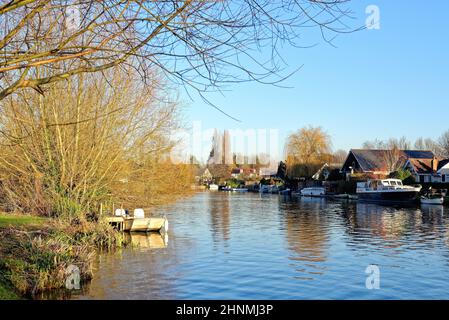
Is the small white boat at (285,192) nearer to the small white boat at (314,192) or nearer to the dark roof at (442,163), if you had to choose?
the small white boat at (314,192)

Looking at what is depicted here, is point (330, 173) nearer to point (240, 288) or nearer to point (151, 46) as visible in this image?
A: point (240, 288)

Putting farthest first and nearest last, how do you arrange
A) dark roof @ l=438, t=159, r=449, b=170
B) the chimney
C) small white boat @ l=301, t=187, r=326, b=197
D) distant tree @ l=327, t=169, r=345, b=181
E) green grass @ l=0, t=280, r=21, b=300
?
1. distant tree @ l=327, t=169, r=345, b=181
2. small white boat @ l=301, t=187, r=326, b=197
3. the chimney
4. dark roof @ l=438, t=159, r=449, b=170
5. green grass @ l=0, t=280, r=21, b=300

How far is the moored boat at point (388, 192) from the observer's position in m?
51.3

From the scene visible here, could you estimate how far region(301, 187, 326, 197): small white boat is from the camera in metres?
73.6

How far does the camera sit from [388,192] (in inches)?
2089

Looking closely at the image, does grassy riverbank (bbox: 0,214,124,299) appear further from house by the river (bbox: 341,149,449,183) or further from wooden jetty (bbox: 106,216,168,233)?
house by the river (bbox: 341,149,449,183)

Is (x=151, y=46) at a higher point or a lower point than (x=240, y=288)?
higher

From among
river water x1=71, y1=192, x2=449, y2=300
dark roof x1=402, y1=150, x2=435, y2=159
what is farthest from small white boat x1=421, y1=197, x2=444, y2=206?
dark roof x1=402, y1=150, x2=435, y2=159

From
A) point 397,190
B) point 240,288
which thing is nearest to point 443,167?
point 397,190

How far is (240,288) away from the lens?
13.3 metres

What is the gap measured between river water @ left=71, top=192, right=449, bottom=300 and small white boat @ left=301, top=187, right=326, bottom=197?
148ft

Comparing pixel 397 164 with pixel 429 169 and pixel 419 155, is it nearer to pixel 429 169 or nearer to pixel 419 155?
pixel 419 155
